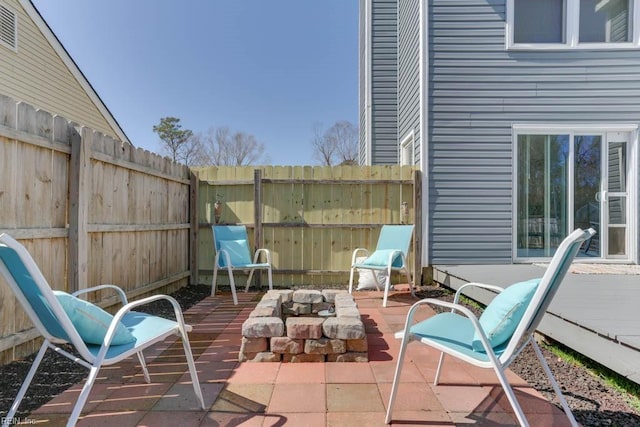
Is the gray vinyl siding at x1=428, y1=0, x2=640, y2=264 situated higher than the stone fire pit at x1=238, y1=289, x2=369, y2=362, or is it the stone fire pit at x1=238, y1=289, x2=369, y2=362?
the gray vinyl siding at x1=428, y1=0, x2=640, y2=264

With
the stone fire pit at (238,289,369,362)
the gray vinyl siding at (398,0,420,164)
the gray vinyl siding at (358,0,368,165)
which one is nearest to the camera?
the stone fire pit at (238,289,369,362)

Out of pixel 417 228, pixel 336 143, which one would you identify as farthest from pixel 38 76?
pixel 336 143

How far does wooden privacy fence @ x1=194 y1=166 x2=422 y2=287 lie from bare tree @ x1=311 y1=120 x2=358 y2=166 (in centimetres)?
1386

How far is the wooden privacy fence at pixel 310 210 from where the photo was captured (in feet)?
16.8

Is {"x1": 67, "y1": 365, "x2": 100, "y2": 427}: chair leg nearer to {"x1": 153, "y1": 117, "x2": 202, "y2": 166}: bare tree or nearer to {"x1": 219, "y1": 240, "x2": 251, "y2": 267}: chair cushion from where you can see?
{"x1": 219, "y1": 240, "x2": 251, "y2": 267}: chair cushion

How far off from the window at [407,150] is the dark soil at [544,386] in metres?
3.83

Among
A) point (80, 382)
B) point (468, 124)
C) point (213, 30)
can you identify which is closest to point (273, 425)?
point (80, 382)

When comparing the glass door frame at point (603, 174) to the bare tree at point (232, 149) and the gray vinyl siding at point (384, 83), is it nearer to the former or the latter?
the gray vinyl siding at point (384, 83)

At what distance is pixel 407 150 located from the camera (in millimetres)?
6473

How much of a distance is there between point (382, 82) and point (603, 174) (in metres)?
4.37

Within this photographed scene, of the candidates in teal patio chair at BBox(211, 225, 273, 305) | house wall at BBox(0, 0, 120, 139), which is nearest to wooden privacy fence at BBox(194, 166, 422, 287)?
teal patio chair at BBox(211, 225, 273, 305)

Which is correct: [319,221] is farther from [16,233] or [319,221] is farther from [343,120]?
[343,120]

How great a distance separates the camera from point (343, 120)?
18.9 metres

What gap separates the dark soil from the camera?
183 centimetres
